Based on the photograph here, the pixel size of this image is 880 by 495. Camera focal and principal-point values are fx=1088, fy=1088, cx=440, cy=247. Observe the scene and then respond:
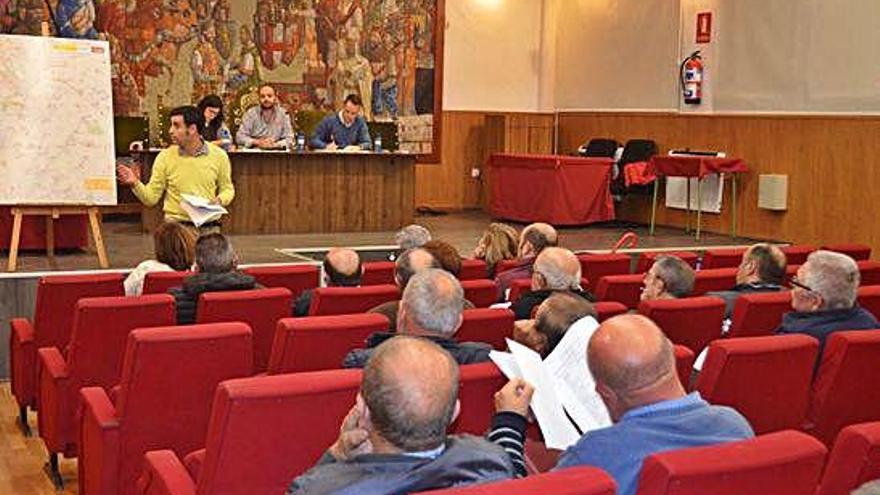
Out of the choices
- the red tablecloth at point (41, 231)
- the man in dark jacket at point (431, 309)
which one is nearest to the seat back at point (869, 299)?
the man in dark jacket at point (431, 309)

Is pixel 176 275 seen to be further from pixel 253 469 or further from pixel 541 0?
pixel 541 0

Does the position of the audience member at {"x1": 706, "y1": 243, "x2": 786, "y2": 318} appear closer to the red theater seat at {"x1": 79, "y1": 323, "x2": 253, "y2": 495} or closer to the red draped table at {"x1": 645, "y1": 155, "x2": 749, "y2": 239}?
the red theater seat at {"x1": 79, "y1": 323, "x2": 253, "y2": 495}

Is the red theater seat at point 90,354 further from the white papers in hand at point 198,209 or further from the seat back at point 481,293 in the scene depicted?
the white papers in hand at point 198,209

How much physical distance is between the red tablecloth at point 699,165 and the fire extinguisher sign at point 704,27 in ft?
5.29

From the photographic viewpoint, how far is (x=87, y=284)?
5.20 meters

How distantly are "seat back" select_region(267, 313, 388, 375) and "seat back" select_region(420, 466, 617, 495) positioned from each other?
5.86 ft

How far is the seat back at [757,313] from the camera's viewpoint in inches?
179

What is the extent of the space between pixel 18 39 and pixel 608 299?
15.5 feet

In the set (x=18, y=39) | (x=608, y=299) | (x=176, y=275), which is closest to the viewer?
(x=176, y=275)

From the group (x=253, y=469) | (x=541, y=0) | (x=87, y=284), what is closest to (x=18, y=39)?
(x=87, y=284)

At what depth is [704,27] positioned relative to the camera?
Result: 499 inches

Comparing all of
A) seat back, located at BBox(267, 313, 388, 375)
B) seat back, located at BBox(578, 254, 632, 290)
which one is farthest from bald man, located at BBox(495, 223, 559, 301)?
seat back, located at BBox(267, 313, 388, 375)

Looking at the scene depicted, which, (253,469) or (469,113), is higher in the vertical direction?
(469,113)

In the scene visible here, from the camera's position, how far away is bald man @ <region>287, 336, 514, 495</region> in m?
2.03
